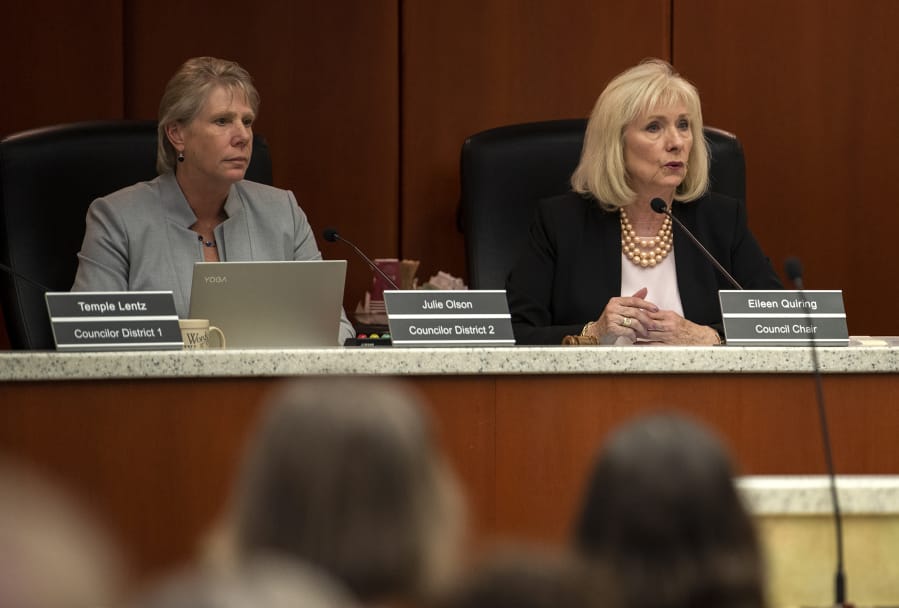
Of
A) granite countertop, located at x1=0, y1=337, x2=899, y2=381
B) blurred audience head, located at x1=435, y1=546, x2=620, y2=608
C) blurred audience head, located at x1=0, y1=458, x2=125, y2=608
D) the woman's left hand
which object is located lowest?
blurred audience head, located at x1=435, y1=546, x2=620, y2=608

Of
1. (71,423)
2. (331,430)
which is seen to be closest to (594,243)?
(71,423)

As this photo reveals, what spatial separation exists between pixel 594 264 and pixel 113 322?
1.36 metres

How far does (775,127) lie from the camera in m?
4.08

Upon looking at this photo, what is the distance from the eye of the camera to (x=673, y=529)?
0.75 metres

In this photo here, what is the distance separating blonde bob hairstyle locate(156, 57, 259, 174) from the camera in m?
3.15

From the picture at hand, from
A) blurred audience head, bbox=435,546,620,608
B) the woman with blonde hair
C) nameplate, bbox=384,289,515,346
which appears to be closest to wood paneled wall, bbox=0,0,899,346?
the woman with blonde hair

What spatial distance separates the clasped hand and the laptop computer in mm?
650

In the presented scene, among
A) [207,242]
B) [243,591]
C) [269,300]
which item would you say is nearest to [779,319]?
[269,300]

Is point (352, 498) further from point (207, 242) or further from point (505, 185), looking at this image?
point (505, 185)

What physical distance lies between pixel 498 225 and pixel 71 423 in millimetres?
1507

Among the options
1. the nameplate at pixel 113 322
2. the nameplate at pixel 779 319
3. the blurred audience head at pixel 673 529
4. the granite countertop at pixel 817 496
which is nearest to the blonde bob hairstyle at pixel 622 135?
the nameplate at pixel 779 319

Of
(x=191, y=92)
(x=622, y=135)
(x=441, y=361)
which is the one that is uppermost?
(x=191, y=92)

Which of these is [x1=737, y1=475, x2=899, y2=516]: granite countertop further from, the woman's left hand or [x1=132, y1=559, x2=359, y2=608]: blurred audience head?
A: the woman's left hand

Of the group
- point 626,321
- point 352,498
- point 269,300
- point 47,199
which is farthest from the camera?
point 47,199
